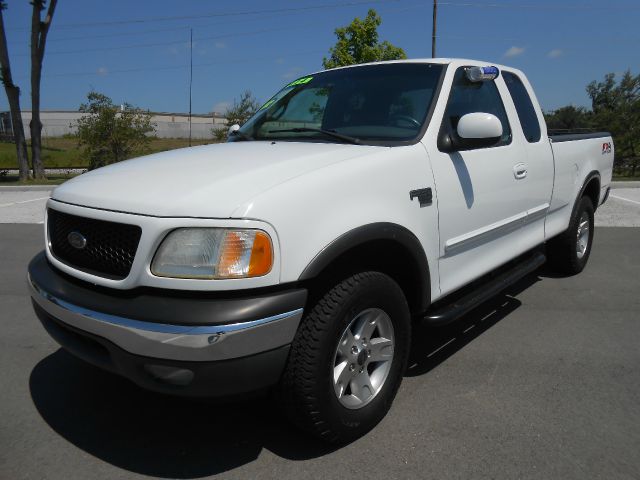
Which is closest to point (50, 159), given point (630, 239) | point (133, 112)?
point (133, 112)

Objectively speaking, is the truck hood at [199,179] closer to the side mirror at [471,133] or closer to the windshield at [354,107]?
the windshield at [354,107]

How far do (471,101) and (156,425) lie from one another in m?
2.74

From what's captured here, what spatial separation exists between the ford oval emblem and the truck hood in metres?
0.14

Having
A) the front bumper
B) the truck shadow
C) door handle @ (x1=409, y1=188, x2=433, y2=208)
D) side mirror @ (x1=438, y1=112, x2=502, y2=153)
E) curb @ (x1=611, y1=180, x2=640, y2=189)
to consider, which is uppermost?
side mirror @ (x1=438, y1=112, x2=502, y2=153)

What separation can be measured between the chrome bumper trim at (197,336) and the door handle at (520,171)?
2.19 meters

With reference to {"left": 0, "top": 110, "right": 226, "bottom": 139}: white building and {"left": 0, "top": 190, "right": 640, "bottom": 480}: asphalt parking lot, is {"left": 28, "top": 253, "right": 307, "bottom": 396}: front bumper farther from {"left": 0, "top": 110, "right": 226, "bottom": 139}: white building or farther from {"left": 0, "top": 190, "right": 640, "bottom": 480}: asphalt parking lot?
{"left": 0, "top": 110, "right": 226, "bottom": 139}: white building

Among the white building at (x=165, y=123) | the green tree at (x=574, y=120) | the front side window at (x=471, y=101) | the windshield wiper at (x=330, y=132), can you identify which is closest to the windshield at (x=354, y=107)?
the windshield wiper at (x=330, y=132)

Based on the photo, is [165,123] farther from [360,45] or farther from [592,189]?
[592,189]

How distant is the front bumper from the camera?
1.98 m

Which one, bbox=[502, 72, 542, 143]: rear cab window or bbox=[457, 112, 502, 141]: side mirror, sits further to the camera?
bbox=[502, 72, 542, 143]: rear cab window

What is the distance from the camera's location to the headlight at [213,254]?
6.72ft

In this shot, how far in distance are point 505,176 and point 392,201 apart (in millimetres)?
1293

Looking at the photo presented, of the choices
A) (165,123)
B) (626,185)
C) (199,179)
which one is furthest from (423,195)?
(165,123)

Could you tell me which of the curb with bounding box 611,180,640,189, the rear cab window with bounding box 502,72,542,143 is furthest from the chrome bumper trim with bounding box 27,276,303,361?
the curb with bounding box 611,180,640,189
